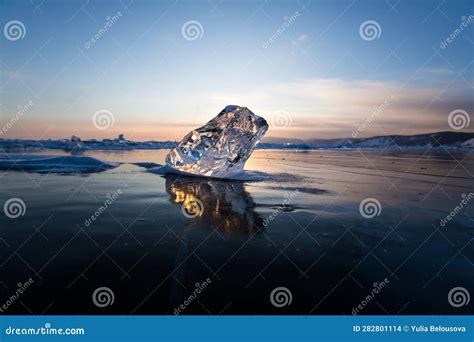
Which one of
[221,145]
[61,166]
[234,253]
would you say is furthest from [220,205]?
[61,166]

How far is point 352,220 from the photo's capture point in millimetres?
4621

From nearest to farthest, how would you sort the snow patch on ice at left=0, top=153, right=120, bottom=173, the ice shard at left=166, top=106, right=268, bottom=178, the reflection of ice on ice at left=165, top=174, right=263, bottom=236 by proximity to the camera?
1. the reflection of ice on ice at left=165, top=174, right=263, bottom=236
2. the ice shard at left=166, top=106, right=268, bottom=178
3. the snow patch on ice at left=0, top=153, right=120, bottom=173

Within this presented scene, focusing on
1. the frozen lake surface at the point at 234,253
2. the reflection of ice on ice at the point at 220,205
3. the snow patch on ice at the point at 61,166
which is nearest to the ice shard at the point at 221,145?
the reflection of ice on ice at the point at 220,205

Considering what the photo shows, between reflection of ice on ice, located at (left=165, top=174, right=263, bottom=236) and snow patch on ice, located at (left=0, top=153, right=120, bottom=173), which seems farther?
snow patch on ice, located at (left=0, top=153, right=120, bottom=173)

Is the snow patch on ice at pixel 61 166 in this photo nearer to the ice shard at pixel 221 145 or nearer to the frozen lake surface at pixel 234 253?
the ice shard at pixel 221 145

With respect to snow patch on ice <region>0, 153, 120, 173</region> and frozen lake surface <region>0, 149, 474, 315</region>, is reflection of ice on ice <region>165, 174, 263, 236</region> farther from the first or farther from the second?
snow patch on ice <region>0, 153, 120, 173</region>

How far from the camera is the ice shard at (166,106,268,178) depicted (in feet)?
32.6

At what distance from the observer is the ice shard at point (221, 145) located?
9930 mm

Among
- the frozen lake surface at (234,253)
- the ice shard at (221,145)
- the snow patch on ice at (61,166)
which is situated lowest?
the frozen lake surface at (234,253)

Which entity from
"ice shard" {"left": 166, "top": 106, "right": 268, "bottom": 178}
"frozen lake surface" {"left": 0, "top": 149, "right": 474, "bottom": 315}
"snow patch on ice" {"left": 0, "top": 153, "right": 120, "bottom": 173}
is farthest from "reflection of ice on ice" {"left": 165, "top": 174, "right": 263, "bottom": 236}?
"snow patch on ice" {"left": 0, "top": 153, "right": 120, "bottom": 173}

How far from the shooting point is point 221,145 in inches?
391

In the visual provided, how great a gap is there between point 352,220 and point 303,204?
1.15m

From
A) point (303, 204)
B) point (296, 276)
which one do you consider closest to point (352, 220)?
point (303, 204)

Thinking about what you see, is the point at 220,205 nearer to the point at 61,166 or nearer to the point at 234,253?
the point at 234,253
